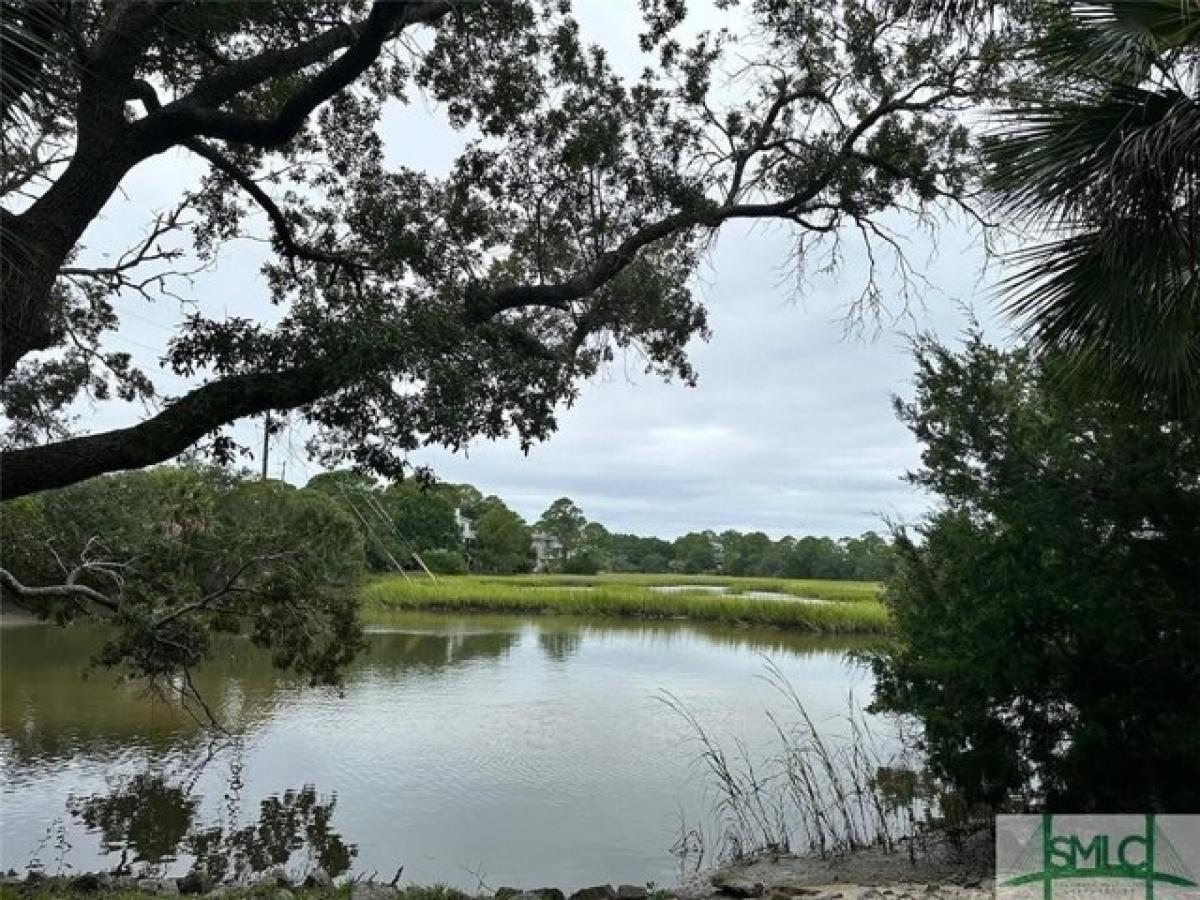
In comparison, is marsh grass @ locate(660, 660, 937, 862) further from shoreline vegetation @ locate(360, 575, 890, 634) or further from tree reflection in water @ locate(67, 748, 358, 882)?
shoreline vegetation @ locate(360, 575, 890, 634)

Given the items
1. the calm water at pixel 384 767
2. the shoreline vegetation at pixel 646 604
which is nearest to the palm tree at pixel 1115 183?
the calm water at pixel 384 767

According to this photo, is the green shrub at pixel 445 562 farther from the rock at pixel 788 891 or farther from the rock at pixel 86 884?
the rock at pixel 788 891

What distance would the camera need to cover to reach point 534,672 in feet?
56.1

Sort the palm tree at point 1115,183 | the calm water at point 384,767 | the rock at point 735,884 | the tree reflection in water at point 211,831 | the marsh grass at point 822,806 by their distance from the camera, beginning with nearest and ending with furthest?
the palm tree at point 1115,183 → the rock at point 735,884 → the marsh grass at point 822,806 → the tree reflection in water at point 211,831 → the calm water at point 384,767

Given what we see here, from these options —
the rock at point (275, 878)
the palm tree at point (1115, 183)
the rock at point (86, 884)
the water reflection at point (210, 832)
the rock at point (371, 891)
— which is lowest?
the water reflection at point (210, 832)

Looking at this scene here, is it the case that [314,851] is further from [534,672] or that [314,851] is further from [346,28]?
[534,672]

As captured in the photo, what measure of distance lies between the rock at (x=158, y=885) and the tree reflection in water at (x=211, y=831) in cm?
25

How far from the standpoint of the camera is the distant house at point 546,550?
67.2 m

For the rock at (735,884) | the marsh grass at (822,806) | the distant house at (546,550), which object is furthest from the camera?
the distant house at (546,550)

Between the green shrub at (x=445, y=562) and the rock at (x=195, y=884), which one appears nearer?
the rock at (x=195, y=884)

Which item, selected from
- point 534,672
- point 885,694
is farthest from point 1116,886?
Answer: point 534,672

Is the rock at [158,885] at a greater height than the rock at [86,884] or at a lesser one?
lesser

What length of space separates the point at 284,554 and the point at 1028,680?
227 inches

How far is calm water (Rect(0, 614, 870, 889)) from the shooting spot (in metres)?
6.93
